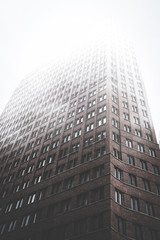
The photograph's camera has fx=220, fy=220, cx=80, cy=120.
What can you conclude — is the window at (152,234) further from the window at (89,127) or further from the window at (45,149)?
the window at (45,149)

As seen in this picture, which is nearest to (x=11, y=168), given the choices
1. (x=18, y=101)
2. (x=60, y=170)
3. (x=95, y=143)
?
(x=60, y=170)

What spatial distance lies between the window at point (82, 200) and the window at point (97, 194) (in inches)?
46.3

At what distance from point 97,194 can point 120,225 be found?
442 centimetres

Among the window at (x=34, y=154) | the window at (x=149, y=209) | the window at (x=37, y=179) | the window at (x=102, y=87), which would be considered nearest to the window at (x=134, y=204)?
the window at (x=149, y=209)

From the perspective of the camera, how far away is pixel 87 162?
32312 millimetres

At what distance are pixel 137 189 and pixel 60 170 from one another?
1274 cm

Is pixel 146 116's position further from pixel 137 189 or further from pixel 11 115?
pixel 11 115

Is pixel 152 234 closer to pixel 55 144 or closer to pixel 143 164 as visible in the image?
pixel 143 164

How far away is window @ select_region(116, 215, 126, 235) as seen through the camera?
79.1 feet

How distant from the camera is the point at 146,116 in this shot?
1703 inches

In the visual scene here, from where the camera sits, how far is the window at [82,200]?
27.8 m

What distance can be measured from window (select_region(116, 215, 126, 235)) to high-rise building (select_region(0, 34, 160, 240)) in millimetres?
114

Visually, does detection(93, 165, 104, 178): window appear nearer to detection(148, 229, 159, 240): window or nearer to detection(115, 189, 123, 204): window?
detection(115, 189, 123, 204): window

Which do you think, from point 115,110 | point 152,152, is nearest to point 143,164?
point 152,152
